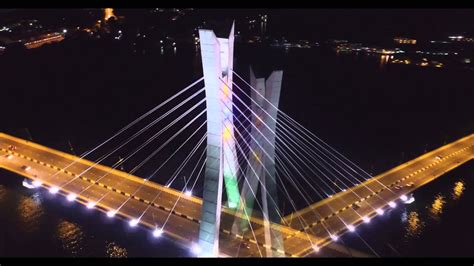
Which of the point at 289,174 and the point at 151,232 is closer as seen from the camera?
the point at 151,232

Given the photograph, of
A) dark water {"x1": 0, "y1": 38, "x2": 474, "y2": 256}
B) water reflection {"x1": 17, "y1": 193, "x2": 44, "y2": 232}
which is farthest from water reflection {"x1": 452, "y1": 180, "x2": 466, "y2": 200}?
water reflection {"x1": 17, "y1": 193, "x2": 44, "y2": 232}

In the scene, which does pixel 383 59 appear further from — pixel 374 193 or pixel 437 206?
pixel 374 193

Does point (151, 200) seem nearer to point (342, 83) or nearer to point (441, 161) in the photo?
point (441, 161)

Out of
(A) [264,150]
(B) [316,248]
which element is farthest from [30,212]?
(B) [316,248]

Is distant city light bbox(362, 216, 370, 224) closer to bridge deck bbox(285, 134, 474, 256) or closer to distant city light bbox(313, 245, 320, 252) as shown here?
bridge deck bbox(285, 134, 474, 256)

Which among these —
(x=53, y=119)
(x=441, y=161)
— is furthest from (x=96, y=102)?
(x=441, y=161)
